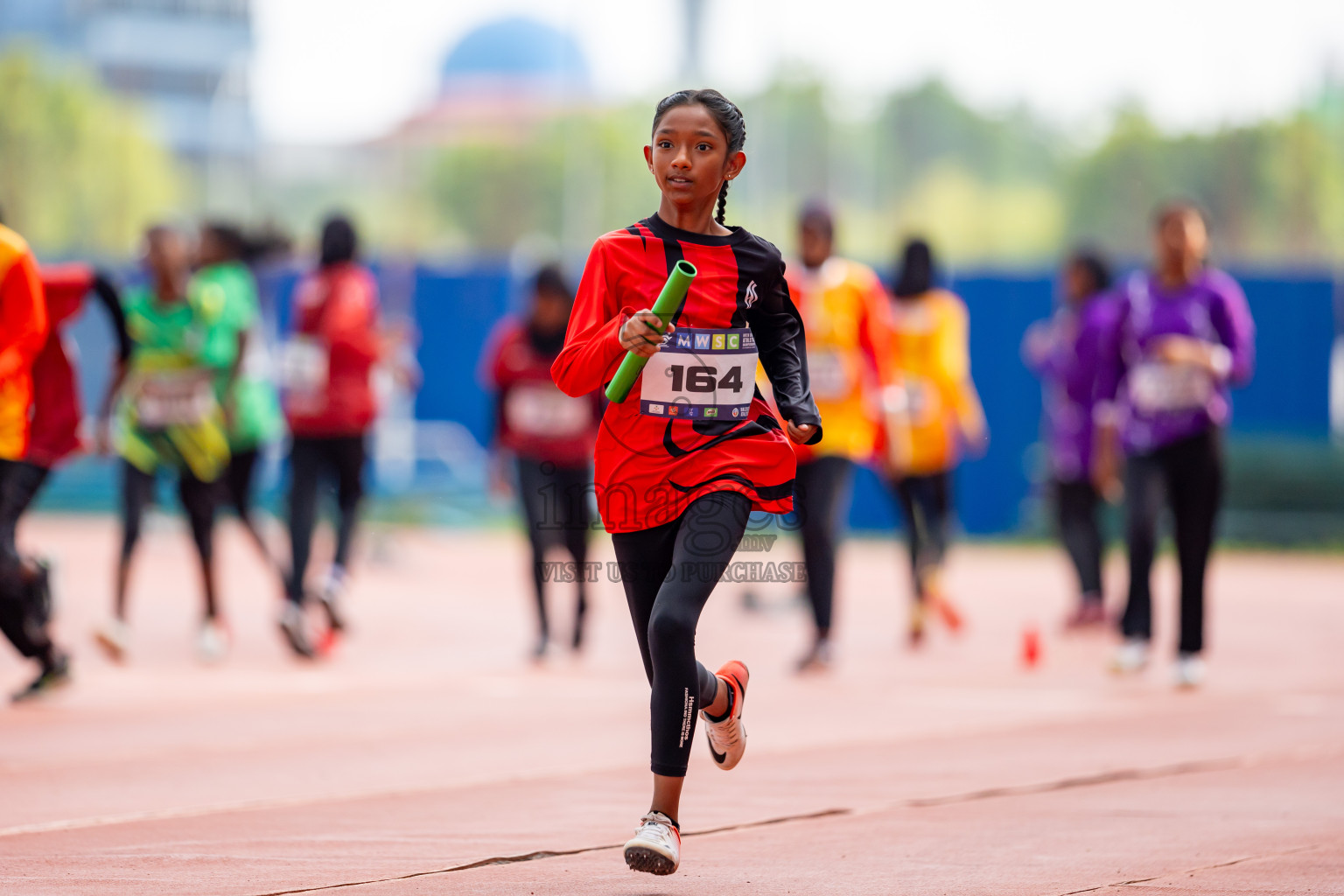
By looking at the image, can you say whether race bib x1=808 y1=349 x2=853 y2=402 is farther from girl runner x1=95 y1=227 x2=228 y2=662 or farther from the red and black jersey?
the red and black jersey

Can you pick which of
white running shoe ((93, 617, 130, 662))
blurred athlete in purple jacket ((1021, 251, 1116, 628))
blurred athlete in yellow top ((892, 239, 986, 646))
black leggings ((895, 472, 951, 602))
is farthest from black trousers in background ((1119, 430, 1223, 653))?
white running shoe ((93, 617, 130, 662))

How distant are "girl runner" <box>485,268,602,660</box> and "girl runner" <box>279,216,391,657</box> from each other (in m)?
0.79

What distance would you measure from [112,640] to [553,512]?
2447mm

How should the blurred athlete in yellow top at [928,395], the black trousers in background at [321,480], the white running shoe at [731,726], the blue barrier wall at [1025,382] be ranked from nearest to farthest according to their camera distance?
the white running shoe at [731,726] < the black trousers in background at [321,480] < the blurred athlete in yellow top at [928,395] < the blue barrier wall at [1025,382]

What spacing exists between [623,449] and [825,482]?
4695 millimetres

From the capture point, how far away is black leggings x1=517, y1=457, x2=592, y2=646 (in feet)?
31.8

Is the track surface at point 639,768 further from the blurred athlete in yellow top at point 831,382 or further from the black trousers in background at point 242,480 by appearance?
the black trousers in background at point 242,480

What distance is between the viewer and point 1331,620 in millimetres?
12453

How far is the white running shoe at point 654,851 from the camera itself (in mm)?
4141

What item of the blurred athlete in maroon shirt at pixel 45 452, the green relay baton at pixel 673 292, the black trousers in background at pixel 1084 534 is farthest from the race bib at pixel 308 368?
the green relay baton at pixel 673 292

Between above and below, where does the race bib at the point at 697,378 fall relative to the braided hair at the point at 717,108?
below

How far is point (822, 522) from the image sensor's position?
29.6ft

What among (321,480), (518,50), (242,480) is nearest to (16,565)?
(321,480)

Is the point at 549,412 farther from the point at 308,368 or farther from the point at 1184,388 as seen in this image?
the point at 1184,388
